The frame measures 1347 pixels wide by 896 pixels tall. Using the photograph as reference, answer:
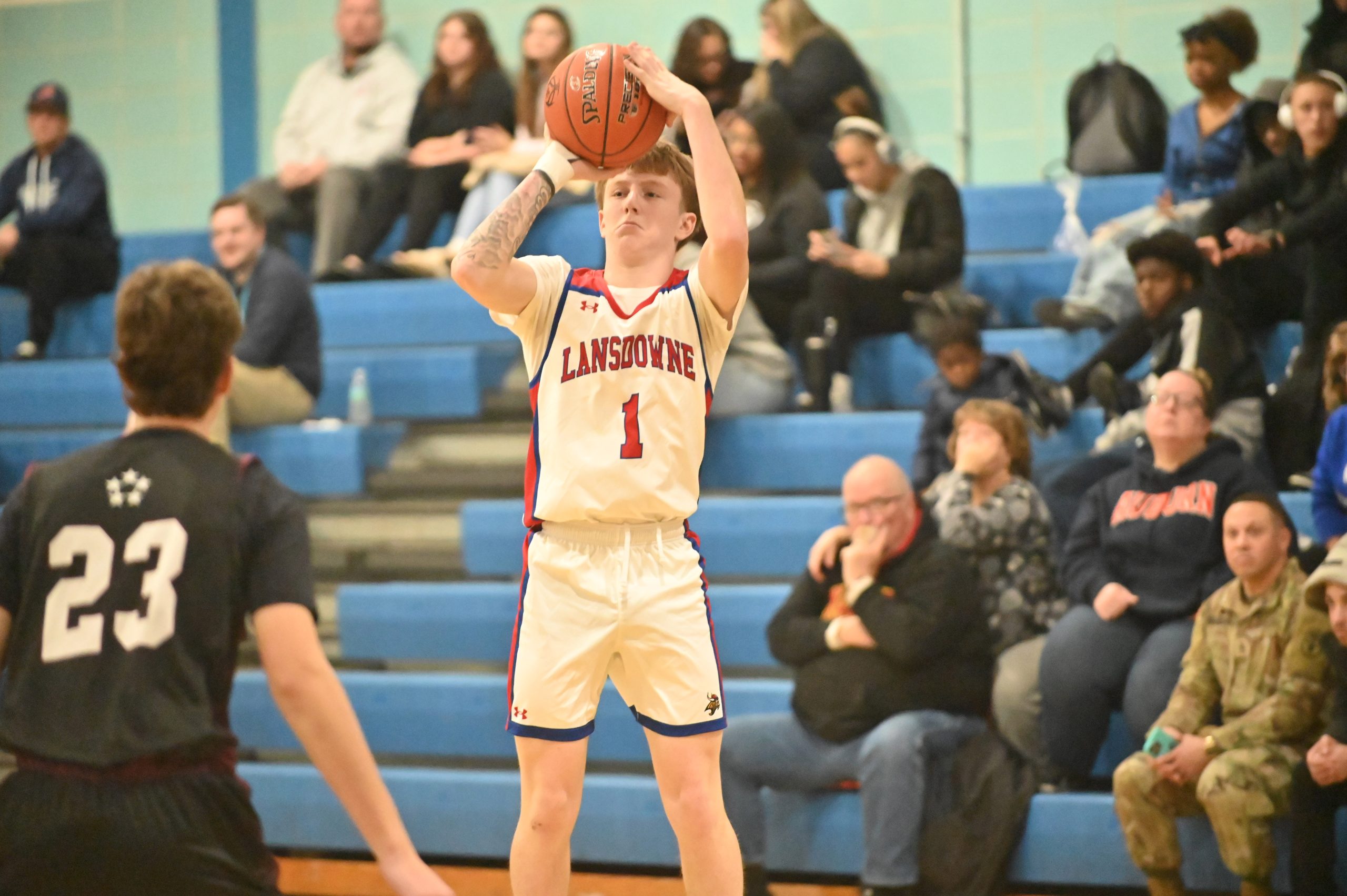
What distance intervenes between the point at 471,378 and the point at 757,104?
1813 millimetres

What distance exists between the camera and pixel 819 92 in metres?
7.59

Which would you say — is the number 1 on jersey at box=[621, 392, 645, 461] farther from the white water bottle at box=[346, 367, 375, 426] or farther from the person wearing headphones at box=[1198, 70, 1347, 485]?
the white water bottle at box=[346, 367, 375, 426]

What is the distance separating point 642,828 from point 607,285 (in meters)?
2.60

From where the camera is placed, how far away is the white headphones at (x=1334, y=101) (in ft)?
18.7

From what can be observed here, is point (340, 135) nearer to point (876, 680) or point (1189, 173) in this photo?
point (1189, 173)

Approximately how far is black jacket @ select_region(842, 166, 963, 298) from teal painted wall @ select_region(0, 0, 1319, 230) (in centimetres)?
204

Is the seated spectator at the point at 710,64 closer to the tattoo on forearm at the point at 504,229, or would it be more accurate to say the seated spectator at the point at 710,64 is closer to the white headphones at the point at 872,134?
the white headphones at the point at 872,134

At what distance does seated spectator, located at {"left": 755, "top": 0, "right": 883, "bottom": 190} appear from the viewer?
7582 millimetres

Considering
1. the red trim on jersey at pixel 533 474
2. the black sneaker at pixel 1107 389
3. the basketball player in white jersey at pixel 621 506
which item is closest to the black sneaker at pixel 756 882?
the basketball player in white jersey at pixel 621 506

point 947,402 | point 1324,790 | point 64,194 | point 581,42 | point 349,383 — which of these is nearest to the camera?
point 1324,790

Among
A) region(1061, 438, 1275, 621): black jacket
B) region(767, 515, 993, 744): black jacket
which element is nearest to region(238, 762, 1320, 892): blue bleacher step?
region(767, 515, 993, 744): black jacket

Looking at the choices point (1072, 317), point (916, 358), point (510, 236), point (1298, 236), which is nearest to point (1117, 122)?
Answer: point (1072, 317)

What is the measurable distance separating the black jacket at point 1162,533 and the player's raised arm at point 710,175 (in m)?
2.27

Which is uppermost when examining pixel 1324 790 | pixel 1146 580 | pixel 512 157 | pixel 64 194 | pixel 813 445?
pixel 512 157
